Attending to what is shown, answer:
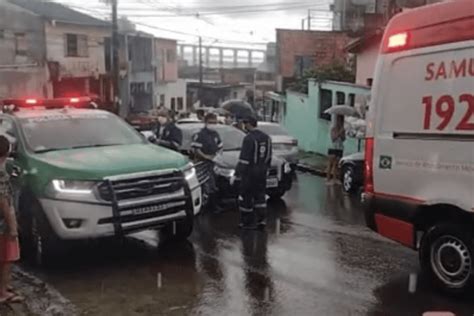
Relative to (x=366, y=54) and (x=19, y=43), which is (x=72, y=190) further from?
(x=19, y=43)

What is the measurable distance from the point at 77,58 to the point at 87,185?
36527 mm

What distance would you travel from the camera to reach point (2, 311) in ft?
19.7

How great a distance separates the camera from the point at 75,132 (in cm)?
856

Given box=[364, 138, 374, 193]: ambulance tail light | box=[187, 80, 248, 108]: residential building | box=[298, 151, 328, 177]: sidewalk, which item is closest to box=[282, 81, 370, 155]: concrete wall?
box=[298, 151, 328, 177]: sidewalk

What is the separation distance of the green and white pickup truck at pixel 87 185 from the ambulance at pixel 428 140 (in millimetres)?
2405

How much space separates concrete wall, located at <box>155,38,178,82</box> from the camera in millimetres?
53750

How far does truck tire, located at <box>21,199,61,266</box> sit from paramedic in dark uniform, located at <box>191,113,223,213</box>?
344 cm

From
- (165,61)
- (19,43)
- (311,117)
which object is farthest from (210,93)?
(311,117)

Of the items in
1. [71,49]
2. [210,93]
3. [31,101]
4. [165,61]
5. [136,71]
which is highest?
[71,49]

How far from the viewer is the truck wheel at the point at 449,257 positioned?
601cm

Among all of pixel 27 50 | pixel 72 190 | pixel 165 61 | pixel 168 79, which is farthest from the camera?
pixel 165 61

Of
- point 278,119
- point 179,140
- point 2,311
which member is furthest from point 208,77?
point 2,311

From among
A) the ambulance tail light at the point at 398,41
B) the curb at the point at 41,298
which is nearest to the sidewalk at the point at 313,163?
the ambulance tail light at the point at 398,41

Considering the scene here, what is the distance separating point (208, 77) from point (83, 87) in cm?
4402
